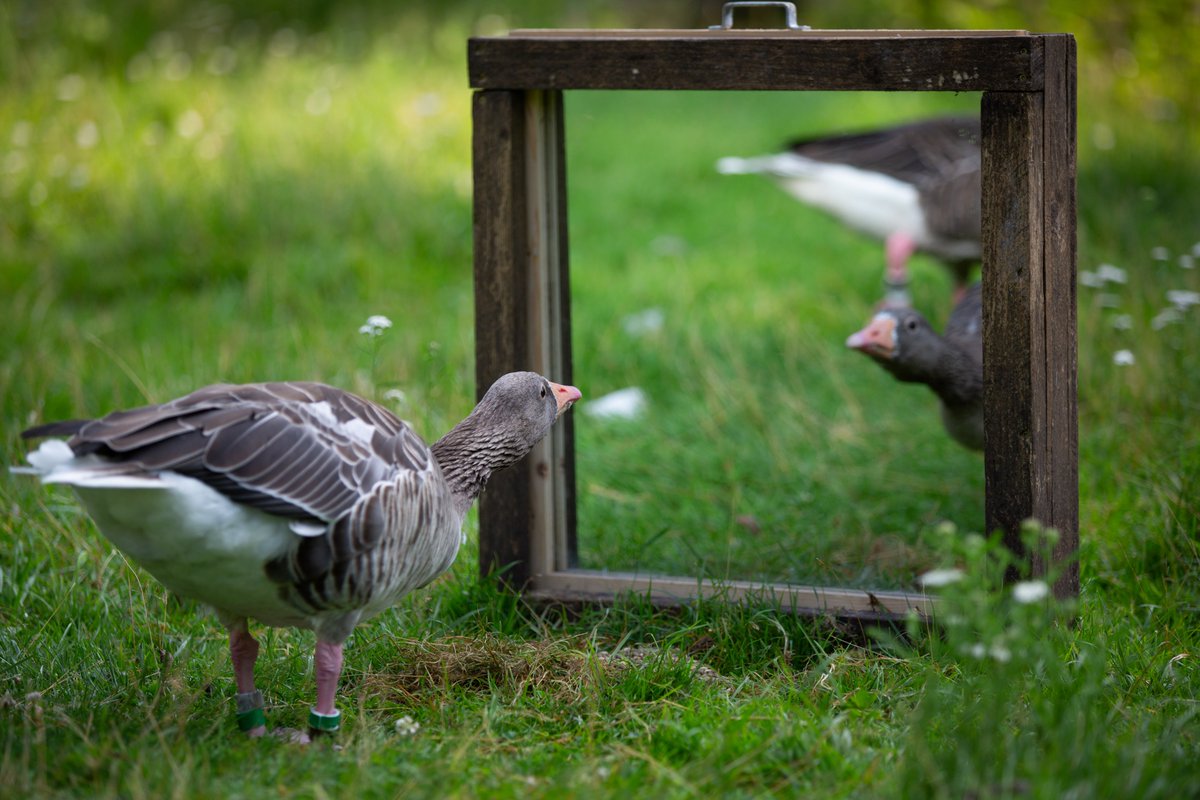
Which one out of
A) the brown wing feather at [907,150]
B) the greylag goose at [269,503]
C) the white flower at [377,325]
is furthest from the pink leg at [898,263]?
the greylag goose at [269,503]

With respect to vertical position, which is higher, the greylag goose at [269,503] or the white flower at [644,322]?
the white flower at [644,322]

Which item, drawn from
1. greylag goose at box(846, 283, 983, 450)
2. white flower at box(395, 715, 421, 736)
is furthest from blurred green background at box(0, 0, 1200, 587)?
white flower at box(395, 715, 421, 736)

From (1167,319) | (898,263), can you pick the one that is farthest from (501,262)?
(898,263)

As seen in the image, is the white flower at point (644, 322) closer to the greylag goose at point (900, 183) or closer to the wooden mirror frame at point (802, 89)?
the greylag goose at point (900, 183)

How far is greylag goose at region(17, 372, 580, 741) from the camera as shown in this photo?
8.57 ft

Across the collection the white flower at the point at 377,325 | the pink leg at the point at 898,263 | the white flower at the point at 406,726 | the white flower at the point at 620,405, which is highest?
the pink leg at the point at 898,263

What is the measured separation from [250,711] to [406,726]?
15.1 inches

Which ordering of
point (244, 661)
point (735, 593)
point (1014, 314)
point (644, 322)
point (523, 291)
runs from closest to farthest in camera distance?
point (244, 661) < point (1014, 314) < point (735, 593) < point (523, 291) < point (644, 322)

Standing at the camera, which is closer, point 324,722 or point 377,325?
point 324,722

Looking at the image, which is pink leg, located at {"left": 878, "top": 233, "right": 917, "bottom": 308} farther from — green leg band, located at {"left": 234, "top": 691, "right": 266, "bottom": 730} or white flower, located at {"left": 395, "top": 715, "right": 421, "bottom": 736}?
green leg band, located at {"left": 234, "top": 691, "right": 266, "bottom": 730}

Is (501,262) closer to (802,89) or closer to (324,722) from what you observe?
(802,89)

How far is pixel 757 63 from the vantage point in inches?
134

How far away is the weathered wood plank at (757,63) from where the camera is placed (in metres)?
3.20

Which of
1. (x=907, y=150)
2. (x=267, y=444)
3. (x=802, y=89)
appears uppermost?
(x=907, y=150)
